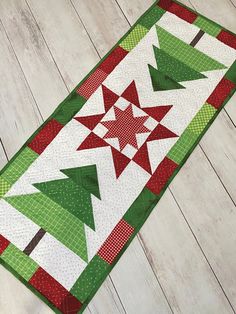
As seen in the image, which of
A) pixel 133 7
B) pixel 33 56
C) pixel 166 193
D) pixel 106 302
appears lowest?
pixel 106 302

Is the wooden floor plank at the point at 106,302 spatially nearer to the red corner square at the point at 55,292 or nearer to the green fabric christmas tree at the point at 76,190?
the red corner square at the point at 55,292

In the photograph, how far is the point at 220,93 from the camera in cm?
140

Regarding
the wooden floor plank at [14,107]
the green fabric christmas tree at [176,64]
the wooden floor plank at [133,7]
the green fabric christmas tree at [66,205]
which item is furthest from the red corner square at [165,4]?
the green fabric christmas tree at [66,205]

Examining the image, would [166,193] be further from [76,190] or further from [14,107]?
[14,107]

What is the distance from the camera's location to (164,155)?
1.30 m

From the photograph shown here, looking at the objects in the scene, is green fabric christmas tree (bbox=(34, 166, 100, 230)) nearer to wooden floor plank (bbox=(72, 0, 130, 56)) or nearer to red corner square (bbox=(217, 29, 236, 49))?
wooden floor plank (bbox=(72, 0, 130, 56))

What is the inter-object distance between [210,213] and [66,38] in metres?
0.92

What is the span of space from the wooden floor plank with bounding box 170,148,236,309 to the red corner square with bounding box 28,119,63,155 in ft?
1.54

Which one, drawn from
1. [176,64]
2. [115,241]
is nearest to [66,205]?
[115,241]

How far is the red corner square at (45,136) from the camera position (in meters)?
1.31

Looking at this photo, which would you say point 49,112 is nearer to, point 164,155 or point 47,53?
point 47,53

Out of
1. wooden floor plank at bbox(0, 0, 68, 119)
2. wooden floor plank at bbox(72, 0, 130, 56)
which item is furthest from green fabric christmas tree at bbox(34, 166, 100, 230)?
wooden floor plank at bbox(72, 0, 130, 56)

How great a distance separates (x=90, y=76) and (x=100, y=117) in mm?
195

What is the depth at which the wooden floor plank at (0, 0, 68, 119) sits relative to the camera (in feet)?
4.63
